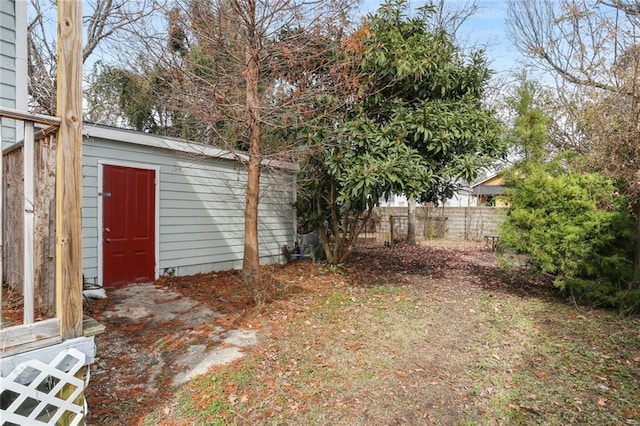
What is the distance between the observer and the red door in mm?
5496

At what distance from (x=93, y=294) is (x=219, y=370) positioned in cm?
272

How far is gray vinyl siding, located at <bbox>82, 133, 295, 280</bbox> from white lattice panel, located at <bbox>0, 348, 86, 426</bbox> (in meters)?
3.56

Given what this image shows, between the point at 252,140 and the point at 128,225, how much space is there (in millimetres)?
2433

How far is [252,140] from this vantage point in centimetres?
541

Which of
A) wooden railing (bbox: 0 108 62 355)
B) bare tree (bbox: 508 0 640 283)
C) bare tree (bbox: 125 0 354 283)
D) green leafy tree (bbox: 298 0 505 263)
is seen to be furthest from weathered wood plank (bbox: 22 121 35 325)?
bare tree (bbox: 508 0 640 283)

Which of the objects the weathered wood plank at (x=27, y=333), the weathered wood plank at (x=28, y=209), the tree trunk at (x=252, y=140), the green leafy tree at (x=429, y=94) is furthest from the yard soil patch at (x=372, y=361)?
the green leafy tree at (x=429, y=94)

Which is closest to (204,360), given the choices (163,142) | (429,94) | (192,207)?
(192,207)

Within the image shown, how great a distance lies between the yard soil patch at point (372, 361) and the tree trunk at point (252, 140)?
429 millimetres

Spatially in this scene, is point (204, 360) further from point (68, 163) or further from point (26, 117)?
point (26, 117)

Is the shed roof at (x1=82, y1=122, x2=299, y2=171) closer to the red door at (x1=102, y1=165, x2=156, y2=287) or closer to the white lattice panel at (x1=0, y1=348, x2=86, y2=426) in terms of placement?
the red door at (x1=102, y1=165, x2=156, y2=287)

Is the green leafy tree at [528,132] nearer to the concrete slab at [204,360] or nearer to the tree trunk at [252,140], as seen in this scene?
the tree trunk at [252,140]

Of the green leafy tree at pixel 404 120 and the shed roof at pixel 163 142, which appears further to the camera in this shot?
the green leafy tree at pixel 404 120

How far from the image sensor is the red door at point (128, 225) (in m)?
5.50

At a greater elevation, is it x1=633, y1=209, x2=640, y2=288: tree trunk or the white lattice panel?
x1=633, y1=209, x2=640, y2=288: tree trunk
